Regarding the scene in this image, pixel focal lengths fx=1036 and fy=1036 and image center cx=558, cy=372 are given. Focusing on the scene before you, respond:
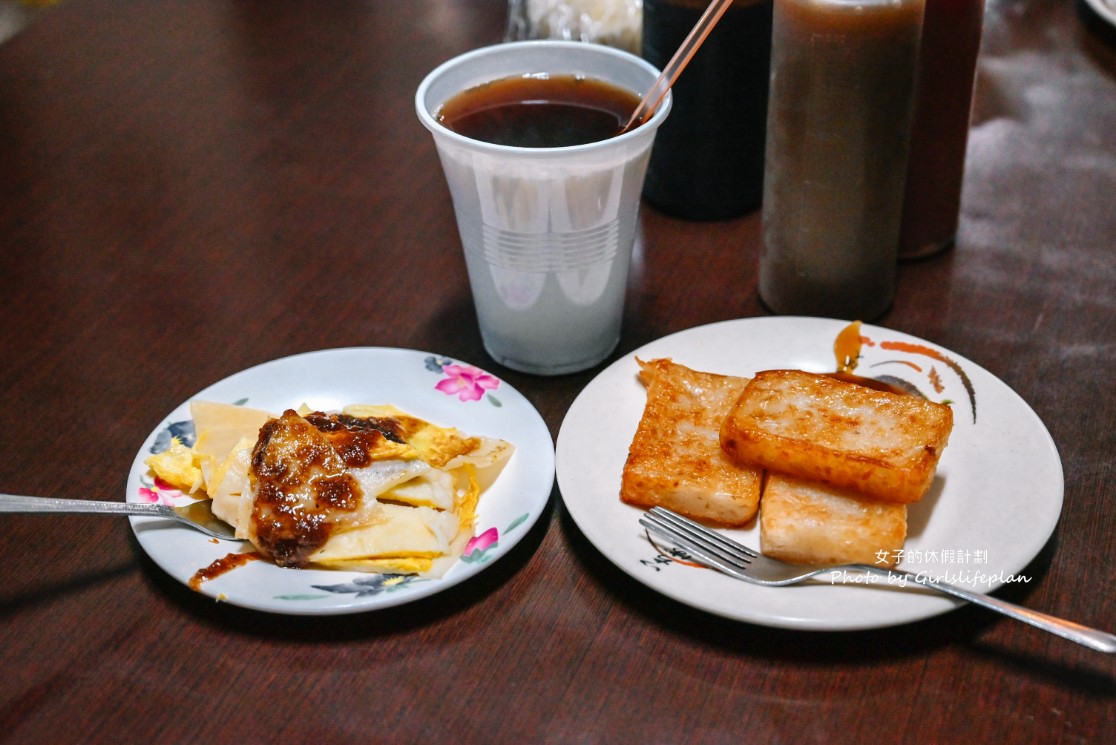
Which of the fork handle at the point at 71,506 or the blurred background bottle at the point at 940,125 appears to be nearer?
the fork handle at the point at 71,506

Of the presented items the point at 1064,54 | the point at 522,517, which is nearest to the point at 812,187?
the point at 522,517

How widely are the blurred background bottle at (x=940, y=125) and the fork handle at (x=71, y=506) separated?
0.88 m

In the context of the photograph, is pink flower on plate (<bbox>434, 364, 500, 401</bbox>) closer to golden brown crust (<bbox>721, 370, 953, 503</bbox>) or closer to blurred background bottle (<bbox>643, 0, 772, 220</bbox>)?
golden brown crust (<bbox>721, 370, 953, 503</bbox>)

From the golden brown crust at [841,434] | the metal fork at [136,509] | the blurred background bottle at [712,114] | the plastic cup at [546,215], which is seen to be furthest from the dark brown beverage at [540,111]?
the metal fork at [136,509]

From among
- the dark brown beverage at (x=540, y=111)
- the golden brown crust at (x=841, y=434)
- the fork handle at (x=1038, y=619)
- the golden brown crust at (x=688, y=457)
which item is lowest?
the golden brown crust at (x=688, y=457)

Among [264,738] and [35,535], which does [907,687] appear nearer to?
[264,738]

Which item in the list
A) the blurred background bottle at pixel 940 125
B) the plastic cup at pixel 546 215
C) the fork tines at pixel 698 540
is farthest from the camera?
the blurred background bottle at pixel 940 125

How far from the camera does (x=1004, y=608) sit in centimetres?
73

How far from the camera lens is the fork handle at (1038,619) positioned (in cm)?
71

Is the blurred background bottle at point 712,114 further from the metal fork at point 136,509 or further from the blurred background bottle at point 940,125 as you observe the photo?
the metal fork at point 136,509

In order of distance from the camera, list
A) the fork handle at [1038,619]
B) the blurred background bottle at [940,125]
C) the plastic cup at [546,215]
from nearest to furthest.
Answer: the fork handle at [1038,619] → the plastic cup at [546,215] → the blurred background bottle at [940,125]

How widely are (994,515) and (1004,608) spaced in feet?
0.40

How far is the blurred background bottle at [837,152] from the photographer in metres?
0.97

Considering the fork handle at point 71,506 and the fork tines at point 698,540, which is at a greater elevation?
the fork handle at point 71,506
